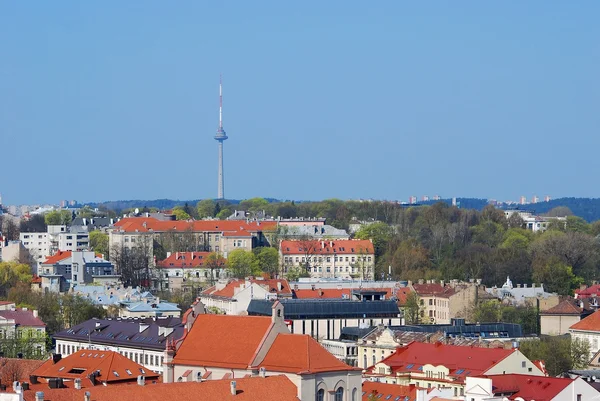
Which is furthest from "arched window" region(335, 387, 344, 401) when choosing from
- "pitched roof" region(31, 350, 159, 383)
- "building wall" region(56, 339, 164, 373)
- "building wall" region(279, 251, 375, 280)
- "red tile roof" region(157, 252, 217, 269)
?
"building wall" region(279, 251, 375, 280)

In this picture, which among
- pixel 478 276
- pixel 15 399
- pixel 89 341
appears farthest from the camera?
pixel 478 276

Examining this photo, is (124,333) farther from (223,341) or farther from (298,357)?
(298,357)

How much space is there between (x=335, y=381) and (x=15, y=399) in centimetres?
1751

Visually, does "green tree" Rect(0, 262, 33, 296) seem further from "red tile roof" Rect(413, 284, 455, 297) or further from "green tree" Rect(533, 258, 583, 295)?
"green tree" Rect(533, 258, 583, 295)

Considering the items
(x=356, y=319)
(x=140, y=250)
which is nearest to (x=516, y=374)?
(x=356, y=319)

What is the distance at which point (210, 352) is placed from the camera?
78250 millimetres

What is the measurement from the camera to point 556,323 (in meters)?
129

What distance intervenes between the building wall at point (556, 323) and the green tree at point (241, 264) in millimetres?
47806

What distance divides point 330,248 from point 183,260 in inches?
670

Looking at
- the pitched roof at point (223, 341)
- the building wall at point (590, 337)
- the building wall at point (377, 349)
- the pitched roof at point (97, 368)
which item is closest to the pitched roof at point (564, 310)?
the building wall at point (590, 337)

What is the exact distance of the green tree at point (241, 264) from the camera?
6870 inches

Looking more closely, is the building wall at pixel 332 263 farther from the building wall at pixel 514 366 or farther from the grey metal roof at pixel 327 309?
the building wall at pixel 514 366

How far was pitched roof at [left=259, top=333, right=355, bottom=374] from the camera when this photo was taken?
73500 millimetres

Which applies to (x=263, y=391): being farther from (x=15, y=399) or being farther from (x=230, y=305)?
(x=230, y=305)
